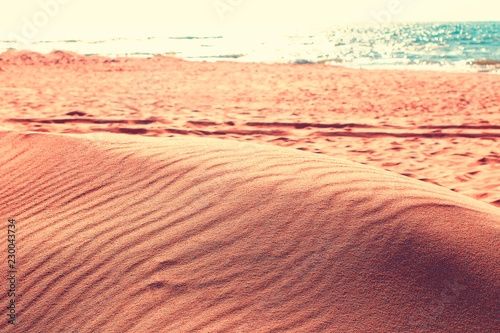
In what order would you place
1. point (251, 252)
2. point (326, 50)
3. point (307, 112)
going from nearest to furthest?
1. point (251, 252)
2. point (307, 112)
3. point (326, 50)

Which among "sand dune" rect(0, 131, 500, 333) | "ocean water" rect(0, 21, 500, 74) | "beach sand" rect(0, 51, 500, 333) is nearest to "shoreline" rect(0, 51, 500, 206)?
"beach sand" rect(0, 51, 500, 333)

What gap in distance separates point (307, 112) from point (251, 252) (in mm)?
5690

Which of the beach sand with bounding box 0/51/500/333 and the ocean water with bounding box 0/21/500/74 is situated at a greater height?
the ocean water with bounding box 0/21/500/74

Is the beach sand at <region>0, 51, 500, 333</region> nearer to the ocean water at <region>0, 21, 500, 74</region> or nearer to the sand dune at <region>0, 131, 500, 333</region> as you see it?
the sand dune at <region>0, 131, 500, 333</region>

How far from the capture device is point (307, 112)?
7305 millimetres

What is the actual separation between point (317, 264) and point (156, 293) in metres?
0.77

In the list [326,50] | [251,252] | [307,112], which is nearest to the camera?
[251,252]

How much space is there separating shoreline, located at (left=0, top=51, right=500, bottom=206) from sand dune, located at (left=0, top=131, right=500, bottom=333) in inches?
55.2

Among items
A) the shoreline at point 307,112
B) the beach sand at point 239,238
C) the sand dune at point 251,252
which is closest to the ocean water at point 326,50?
the shoreline at point 307,112

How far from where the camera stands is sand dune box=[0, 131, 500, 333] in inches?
64.6

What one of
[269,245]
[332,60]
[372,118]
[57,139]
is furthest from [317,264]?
[332,60]

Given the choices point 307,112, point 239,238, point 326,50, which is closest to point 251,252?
point 239,238

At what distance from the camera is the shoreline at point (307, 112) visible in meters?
4.57

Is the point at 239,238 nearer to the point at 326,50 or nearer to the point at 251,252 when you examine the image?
the point at 251,252
